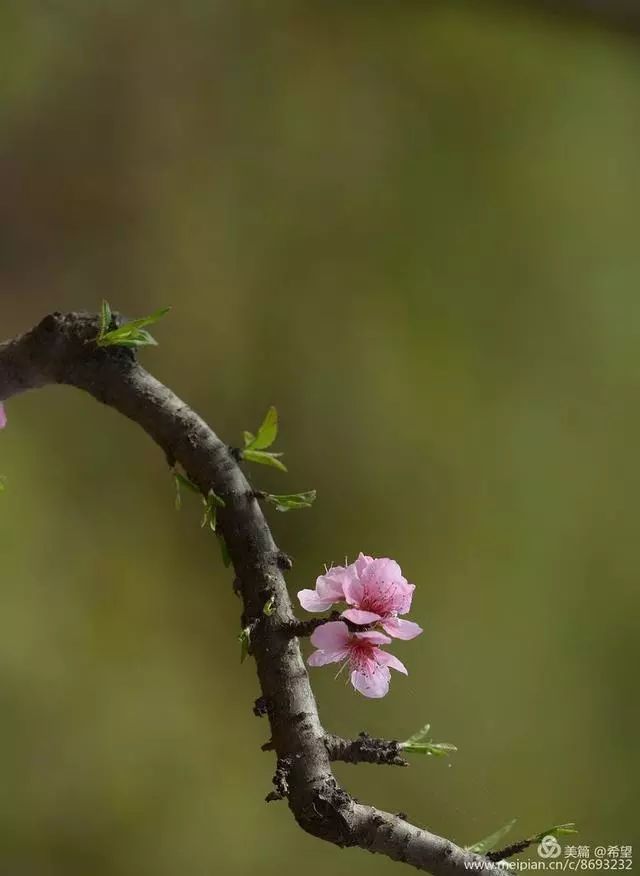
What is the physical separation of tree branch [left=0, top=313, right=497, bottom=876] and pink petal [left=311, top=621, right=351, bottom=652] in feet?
0.08

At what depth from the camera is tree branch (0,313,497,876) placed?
58 cm

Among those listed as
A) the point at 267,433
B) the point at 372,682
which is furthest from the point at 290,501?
the point at 372,682

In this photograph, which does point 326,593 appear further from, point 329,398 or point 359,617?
point 329,398

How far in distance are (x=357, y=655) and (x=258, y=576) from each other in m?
0.10

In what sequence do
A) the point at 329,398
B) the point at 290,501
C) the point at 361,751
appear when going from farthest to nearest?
the point at 329,398, the point at 290,501, the point at 361,751

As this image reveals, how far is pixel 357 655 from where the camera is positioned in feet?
2.09

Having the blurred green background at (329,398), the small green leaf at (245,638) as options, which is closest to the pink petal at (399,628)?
the small green leaf at (245,638)

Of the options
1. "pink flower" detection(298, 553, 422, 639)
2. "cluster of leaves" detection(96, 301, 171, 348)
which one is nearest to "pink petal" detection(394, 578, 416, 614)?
"pink flower" detection(298, 553, 422, 639)

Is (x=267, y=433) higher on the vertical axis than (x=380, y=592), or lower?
higher

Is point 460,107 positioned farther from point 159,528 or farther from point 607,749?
point 607,749

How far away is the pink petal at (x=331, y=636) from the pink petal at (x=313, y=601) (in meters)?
0.02

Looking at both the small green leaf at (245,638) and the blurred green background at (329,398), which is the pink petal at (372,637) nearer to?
the small green leaf at (245,638)

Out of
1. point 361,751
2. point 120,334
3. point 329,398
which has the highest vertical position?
point 329,398

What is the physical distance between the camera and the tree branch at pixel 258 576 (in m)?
0.58
